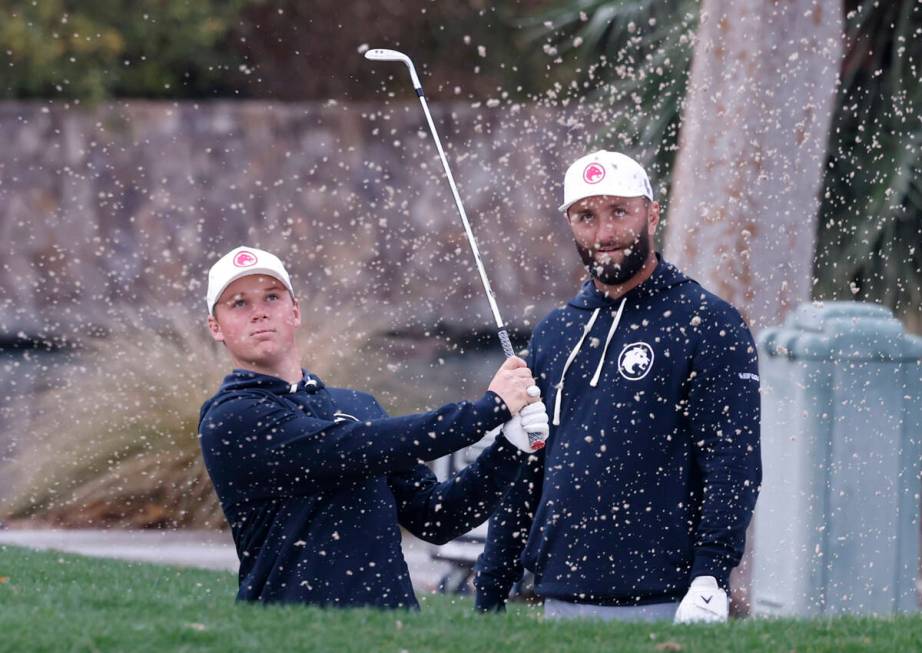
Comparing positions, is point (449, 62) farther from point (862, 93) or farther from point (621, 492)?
point (621, 492)

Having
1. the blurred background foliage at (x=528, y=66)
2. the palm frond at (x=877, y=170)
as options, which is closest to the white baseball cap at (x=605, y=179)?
the blurred background foliage at (x=528, y=66)

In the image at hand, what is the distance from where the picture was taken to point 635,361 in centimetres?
534

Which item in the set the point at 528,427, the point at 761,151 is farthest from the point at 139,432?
the point at 528,427

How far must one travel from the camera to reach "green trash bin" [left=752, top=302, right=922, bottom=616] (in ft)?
25.5

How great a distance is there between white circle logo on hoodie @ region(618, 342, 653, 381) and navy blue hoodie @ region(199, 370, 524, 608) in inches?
20.8

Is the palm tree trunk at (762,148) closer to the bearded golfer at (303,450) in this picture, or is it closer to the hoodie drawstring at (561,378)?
the hoodie drawstring at (561,378)

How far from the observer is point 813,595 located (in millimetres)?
7746

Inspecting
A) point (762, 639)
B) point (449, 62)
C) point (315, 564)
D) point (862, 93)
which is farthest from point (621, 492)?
point (449, 62)

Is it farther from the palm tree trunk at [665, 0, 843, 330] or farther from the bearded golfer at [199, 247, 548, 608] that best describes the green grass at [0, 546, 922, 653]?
the palm tree trunk at [665, 0, 843, 330]

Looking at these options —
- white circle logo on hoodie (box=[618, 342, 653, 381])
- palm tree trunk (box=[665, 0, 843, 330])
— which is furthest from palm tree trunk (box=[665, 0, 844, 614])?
white circle logo on hoodie (box=[618, 342, 653, 381])

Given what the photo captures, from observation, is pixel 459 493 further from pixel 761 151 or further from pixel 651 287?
pixel 761 151

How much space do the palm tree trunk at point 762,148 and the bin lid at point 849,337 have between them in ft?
8.31

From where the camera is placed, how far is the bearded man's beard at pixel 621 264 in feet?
17.8

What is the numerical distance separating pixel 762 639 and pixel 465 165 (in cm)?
1208
